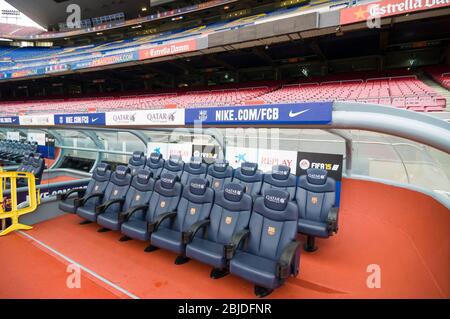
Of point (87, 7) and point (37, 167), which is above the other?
point (87, 7)

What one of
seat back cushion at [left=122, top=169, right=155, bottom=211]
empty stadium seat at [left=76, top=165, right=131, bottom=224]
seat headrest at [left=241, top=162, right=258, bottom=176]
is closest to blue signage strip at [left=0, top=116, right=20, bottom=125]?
empty stadium seat at [left=76, top=165, right=131, bottom=224]

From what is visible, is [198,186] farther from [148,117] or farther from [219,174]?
[148,117]

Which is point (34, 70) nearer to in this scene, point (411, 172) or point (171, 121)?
point (171, 121)

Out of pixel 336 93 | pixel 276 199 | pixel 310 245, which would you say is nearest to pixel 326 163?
pixel 310 245

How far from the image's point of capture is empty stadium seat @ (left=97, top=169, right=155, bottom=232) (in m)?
4.23

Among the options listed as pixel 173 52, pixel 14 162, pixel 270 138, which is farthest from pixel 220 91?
pixel 14 162

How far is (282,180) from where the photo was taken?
4969mm

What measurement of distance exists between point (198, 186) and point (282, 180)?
1809 mm

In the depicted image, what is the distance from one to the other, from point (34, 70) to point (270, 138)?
18.3 m

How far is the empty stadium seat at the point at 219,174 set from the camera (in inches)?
227

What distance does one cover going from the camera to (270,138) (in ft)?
29.9
